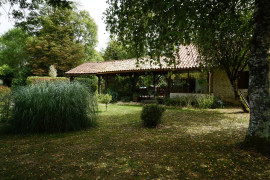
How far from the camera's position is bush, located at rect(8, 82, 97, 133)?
5.19m

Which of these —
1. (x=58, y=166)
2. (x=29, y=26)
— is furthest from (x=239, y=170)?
(x=29, y=26)

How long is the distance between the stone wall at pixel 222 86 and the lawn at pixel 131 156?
8.97 metres

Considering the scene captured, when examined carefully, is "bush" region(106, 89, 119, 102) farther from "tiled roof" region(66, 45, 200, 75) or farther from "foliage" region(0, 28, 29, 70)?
"foliage" region(0, 28, 29, 70)

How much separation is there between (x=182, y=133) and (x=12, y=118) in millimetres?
5293

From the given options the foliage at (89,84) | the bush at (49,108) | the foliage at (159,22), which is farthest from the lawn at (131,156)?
the foliage at (159,22)

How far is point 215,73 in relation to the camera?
13750 mm

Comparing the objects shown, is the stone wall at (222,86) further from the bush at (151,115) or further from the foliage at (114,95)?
the bush at (151,115)

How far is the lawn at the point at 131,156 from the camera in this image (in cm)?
284

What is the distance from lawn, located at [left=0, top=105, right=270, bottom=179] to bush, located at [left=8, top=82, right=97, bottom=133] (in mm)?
346

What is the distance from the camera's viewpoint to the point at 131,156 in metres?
3.58

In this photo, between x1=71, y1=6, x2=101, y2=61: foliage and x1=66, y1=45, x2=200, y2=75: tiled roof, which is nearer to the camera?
x1=66, y1=45, x2=200, y2=75: tiled roof

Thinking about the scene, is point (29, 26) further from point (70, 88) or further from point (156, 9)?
point (156, 9)

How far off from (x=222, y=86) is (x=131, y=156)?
1222 cm

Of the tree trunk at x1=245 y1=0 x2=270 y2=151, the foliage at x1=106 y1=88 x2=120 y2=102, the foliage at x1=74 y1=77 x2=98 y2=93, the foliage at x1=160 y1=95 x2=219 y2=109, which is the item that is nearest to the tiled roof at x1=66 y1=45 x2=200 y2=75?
the foliage at x1=74 y1=77 x2=98 y2=93
